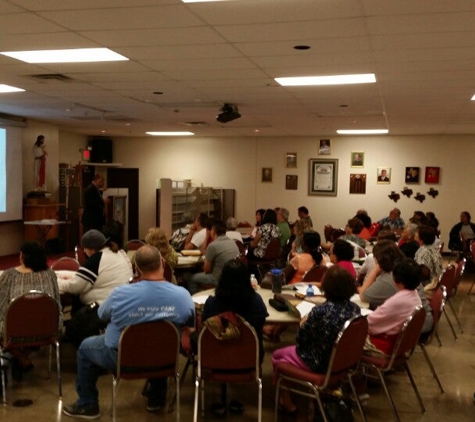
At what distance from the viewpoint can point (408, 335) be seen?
12.3 feet

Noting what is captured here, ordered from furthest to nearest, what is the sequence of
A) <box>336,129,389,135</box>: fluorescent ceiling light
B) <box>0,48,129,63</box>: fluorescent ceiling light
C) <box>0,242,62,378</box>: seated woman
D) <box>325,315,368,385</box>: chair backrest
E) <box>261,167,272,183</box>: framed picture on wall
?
1. <box>261,167,272,183</box>: framed picture on wall
2. <box>336,129,389,135</box>: fluorescent ceiling light
3. <box>0,48,129,63</box>: fluorescent ceiling light
4. <box>0,242,62,378</box>: seated woman
5. <box>325,315,368,385</box>: chair backrest

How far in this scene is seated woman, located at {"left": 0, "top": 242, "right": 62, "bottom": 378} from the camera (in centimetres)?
425

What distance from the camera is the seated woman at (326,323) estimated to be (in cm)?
342

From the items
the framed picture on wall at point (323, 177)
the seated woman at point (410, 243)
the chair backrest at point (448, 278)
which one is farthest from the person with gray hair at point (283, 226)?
the framed picture on wall at point (323, 177)

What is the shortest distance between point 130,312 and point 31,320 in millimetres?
1030

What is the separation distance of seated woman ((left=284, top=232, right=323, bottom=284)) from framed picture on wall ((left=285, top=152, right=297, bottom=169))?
28.8 feet

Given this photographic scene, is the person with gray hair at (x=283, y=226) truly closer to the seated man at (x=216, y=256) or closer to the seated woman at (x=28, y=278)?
the seated man at (x=216, y=256)

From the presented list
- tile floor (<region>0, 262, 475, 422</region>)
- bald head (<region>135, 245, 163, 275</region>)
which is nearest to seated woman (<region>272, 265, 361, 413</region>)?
tile floor (<region>0, 262, 475, 422</region>)

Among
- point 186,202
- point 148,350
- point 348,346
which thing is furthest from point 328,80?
point 186,202

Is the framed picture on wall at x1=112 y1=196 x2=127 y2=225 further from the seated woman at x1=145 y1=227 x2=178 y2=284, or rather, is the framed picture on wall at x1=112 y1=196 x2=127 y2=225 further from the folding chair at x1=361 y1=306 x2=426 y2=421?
the folding chair at x1=361 y1=306 x2=426 y2=421

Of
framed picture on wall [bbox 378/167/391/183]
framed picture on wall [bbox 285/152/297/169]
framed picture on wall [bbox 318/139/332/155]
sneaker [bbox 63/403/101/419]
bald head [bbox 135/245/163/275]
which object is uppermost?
framed picture on wall [bbox 318/139/332/155]

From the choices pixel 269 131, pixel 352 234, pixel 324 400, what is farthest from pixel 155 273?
pixel 269 131

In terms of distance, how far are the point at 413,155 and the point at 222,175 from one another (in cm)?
487

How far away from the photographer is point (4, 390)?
419 centimetres
